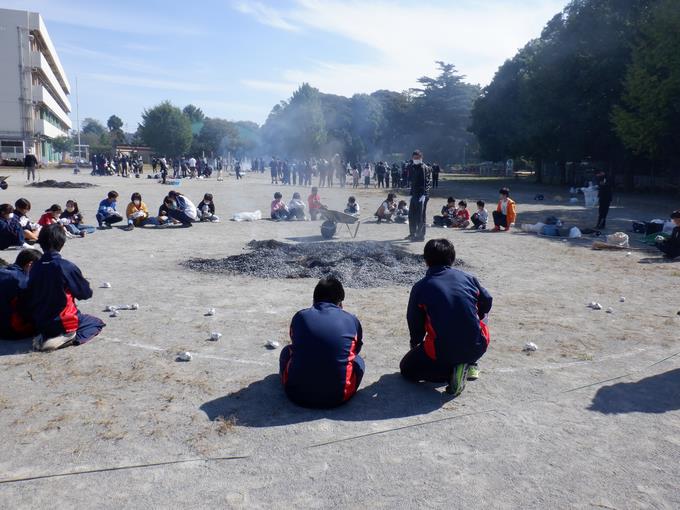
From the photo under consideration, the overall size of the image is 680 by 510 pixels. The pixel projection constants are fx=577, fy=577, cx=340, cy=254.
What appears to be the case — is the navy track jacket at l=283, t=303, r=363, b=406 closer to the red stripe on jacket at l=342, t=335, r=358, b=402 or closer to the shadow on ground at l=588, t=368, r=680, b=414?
the red stripe on jacket at l=342, t=335, r=358, b=402

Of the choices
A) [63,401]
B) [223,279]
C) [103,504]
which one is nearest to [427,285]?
[103,504]

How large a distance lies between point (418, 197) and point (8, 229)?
9.34 meters

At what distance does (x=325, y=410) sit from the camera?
4.88 metres

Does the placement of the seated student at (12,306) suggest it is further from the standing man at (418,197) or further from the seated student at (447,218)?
the seated student at (447,218)

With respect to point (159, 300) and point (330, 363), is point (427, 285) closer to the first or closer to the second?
point (330, 363)

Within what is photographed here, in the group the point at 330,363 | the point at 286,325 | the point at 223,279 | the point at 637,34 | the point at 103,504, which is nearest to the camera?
the point at 103,504

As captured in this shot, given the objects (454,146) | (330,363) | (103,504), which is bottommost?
(103,504)

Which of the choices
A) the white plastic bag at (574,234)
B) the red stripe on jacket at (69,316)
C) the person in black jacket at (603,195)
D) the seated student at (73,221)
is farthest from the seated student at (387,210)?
the red stripe on jacket at (69,316)

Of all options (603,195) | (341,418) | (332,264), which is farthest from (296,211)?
(341,418)

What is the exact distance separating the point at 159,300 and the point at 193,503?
5337 millimetres

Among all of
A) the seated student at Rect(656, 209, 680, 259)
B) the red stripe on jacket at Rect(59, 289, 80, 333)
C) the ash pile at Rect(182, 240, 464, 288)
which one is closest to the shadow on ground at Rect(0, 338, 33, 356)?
the red stripe on jacket at Rect(59, 289, 80, 333)

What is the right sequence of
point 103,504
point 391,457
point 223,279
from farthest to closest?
point 223,279 → point 391,457 → point 103,504

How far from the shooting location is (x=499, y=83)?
4878 cm

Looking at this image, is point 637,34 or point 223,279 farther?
point 637,34
